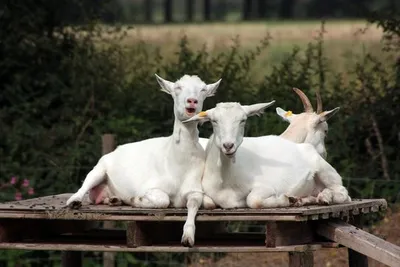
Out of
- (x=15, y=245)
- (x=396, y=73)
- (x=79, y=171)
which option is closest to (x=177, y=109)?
(x=15, y=245)

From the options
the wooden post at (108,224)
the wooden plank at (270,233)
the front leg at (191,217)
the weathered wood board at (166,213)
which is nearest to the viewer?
the front leg at (191,217)

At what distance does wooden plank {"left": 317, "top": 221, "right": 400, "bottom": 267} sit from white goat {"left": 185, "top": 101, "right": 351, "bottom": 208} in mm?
239

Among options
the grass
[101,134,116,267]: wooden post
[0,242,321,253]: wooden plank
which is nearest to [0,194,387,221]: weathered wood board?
[0,242,321,253]: wooden plank

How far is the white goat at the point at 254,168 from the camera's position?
8867 mm

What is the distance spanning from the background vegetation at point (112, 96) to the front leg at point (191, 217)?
13.0 feet

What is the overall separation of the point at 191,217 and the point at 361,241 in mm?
1177

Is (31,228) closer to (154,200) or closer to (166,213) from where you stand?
(154,200)

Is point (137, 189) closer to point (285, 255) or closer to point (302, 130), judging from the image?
point (302, 130)

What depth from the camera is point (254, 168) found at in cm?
937

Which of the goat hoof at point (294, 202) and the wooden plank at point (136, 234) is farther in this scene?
the goat hoof at point (294, 202)

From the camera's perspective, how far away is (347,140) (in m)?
14.2

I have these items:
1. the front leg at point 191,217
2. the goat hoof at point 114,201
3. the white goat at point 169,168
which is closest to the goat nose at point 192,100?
the white goat at point 169,168

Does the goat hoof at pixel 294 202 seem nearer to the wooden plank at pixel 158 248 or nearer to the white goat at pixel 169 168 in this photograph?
the wooden plank at pixel 158 248

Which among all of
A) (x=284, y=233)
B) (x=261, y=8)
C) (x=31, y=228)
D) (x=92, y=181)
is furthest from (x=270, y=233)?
(x=261, y=8)
